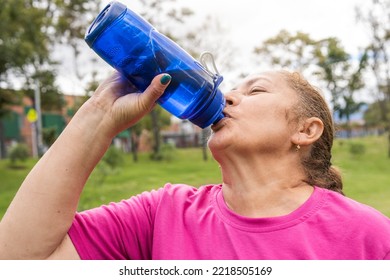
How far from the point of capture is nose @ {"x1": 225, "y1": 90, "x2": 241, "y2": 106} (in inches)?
54.8

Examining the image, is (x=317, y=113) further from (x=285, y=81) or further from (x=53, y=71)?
(x=53, y=71)

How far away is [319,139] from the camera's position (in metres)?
1.46

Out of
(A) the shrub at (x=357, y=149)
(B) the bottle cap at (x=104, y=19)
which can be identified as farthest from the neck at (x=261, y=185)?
(A) the shrub at (x=357, y=149)

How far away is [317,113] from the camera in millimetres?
1462

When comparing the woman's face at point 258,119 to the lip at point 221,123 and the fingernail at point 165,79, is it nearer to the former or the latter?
the lip at point 221,123

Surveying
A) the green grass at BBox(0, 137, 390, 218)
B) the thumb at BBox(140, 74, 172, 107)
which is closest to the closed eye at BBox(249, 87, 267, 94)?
the thumb at BBox(140, 74, 172, 107)

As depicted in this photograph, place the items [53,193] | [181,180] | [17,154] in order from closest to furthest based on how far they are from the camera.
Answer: [53,193] < [181,180] < [17,154]

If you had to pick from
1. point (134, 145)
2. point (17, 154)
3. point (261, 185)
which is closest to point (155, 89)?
point (261, 185)

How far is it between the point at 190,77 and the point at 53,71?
16.2m

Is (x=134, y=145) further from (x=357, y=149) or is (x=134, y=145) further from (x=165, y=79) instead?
(x=165, y=79)

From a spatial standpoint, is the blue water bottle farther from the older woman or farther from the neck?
the neck

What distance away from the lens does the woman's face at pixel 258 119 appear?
1303 millimetres

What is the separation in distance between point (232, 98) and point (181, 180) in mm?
10160

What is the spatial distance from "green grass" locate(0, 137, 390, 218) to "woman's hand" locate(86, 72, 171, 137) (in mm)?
6100
